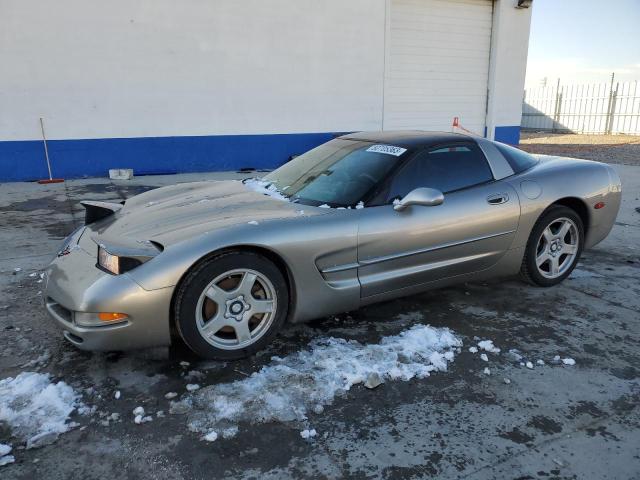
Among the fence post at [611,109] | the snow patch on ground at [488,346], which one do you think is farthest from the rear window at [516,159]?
the fence post at [611,109]

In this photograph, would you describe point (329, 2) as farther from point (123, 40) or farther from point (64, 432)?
point (64, 432)

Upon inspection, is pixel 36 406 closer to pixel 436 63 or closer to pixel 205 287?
pixel 205 287

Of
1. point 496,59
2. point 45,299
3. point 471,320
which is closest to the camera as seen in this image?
point 45,299

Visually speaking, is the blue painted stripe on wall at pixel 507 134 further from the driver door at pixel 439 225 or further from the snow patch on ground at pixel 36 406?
the snow patch on ground at pixel 36 406

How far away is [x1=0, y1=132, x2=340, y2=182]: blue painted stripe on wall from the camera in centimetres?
935

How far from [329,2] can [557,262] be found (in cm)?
869

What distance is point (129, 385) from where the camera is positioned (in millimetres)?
2668

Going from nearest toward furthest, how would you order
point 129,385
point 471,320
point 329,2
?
point 129,385 → point 471,320 → point 329,2

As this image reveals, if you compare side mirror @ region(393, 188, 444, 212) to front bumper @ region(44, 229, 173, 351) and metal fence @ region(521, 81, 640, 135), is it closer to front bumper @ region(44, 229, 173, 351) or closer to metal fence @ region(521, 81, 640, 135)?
front bumper @ region(44, 229, 173, 351)

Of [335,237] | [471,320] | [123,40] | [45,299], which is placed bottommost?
[471,320]

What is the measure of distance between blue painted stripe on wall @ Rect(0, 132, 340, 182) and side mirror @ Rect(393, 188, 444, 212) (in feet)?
26.6

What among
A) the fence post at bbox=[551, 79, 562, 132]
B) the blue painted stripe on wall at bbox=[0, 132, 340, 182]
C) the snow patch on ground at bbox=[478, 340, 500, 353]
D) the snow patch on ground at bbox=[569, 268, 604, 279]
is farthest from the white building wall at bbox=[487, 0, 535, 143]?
the fence post at bbox=[551, 79, 562, 132]

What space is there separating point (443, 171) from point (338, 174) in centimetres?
76

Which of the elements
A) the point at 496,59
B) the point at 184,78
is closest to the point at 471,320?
the point at 184,78
